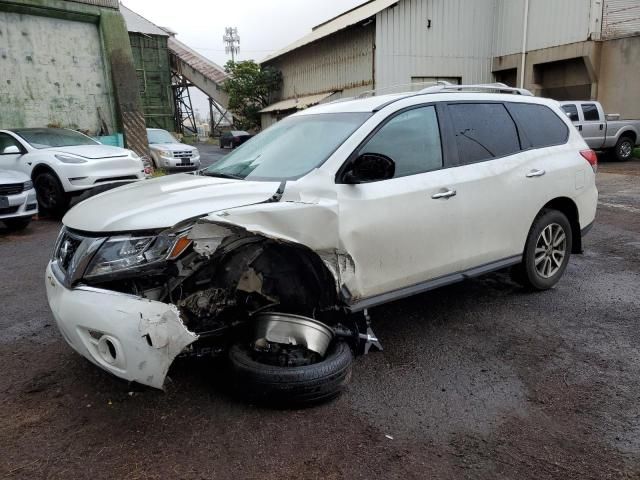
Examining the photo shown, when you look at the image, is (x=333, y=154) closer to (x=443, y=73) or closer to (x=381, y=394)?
(x=381, y=394)

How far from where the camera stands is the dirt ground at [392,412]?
238cm

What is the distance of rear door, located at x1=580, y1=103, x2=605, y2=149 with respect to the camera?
15.4m

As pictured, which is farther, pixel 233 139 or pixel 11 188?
pixel 233 139

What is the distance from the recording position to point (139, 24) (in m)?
29.8

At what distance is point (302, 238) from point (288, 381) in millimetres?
793

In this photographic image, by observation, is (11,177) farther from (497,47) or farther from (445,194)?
(497,47)

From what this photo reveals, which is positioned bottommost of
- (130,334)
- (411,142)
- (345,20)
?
(130,334)

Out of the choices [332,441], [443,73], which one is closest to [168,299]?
[332,441]

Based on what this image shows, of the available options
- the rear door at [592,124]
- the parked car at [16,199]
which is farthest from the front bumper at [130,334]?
the rear door at [592,124]

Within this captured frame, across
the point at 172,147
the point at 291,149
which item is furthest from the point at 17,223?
the point at 172,147

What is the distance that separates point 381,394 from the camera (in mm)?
2996

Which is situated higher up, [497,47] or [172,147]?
[497,47]

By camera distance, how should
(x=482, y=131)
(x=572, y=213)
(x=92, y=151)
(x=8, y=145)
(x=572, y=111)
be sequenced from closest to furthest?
1. (x=482, y=131)
2. (x=572, y=213)
3. (x=92, y=151)
4. (x=8, y=145)
5. (x=572, y=111)

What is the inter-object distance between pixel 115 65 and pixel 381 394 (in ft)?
44.9
